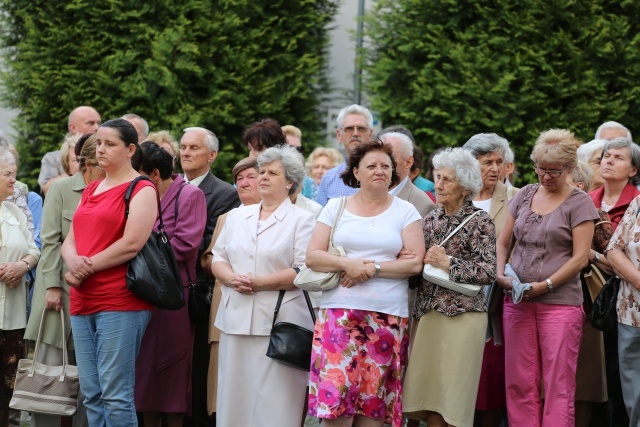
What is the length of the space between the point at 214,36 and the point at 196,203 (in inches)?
245

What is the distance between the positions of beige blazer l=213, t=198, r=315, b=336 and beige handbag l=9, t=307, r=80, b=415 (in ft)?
3.50

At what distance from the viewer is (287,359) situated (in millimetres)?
7191

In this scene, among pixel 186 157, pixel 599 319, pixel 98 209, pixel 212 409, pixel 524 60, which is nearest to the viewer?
pixel 98 209

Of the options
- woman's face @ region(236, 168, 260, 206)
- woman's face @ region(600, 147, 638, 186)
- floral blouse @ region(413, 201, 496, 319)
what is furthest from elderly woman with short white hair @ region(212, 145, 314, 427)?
woman's face @ region(600, 147, 638, 186)

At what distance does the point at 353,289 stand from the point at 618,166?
2.44 metres

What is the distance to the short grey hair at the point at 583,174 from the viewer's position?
8352 mm

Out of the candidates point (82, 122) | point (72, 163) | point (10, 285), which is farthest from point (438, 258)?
point (82, 122)

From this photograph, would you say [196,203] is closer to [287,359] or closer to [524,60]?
[287,359]

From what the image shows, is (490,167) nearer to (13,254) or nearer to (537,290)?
(537,290)

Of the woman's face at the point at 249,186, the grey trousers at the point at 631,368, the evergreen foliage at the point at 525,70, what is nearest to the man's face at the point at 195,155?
the woman's face at the point at 249,186

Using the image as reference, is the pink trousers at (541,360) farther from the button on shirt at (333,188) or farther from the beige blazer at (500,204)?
the button on shirt at (333,188)

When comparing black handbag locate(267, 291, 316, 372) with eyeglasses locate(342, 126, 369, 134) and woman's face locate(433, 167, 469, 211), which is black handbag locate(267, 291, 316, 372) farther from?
eyeglasses locate(342, 126, 369, 134)

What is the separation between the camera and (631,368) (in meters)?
7.30

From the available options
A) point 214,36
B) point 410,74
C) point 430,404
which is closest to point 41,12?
point 214,36
